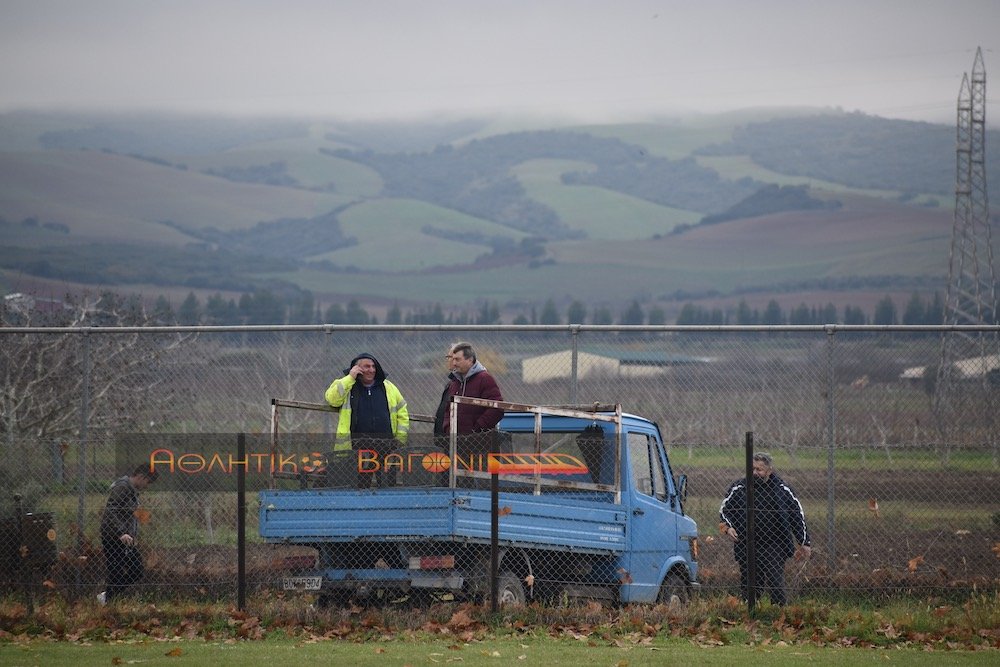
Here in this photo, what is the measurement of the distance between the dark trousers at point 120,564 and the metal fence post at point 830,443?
654 cm

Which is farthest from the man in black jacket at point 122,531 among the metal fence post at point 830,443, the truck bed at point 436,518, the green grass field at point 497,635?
the metal fence post at point 830,443

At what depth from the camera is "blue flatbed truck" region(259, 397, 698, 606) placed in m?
11.2

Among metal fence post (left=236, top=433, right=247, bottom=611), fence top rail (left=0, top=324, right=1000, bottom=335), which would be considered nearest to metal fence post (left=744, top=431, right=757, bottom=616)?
fence top rail (left=0, top=324, right=1000, bottom=335)

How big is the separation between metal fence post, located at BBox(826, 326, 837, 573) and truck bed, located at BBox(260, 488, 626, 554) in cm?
268

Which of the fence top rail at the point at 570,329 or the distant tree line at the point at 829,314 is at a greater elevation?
the distant tree line at the point at 829,314

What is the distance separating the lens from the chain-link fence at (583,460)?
11.9m

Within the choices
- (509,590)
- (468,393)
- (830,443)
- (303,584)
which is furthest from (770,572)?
(303,584)

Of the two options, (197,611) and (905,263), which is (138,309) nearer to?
(197,611)

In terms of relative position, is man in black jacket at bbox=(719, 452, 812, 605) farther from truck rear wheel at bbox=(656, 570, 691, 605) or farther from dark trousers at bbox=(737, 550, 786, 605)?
truck rear wheel at bbox=(656, 570, 691, 605)

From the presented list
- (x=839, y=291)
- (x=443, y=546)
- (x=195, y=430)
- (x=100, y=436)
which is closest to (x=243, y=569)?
(x=443, y=546)

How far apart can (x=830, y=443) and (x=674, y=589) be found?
219 cm

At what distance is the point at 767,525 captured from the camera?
12789 millimetres

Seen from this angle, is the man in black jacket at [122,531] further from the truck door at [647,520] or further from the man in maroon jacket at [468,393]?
the truck door at [647,520]

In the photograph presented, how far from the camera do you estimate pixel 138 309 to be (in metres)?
24.7
